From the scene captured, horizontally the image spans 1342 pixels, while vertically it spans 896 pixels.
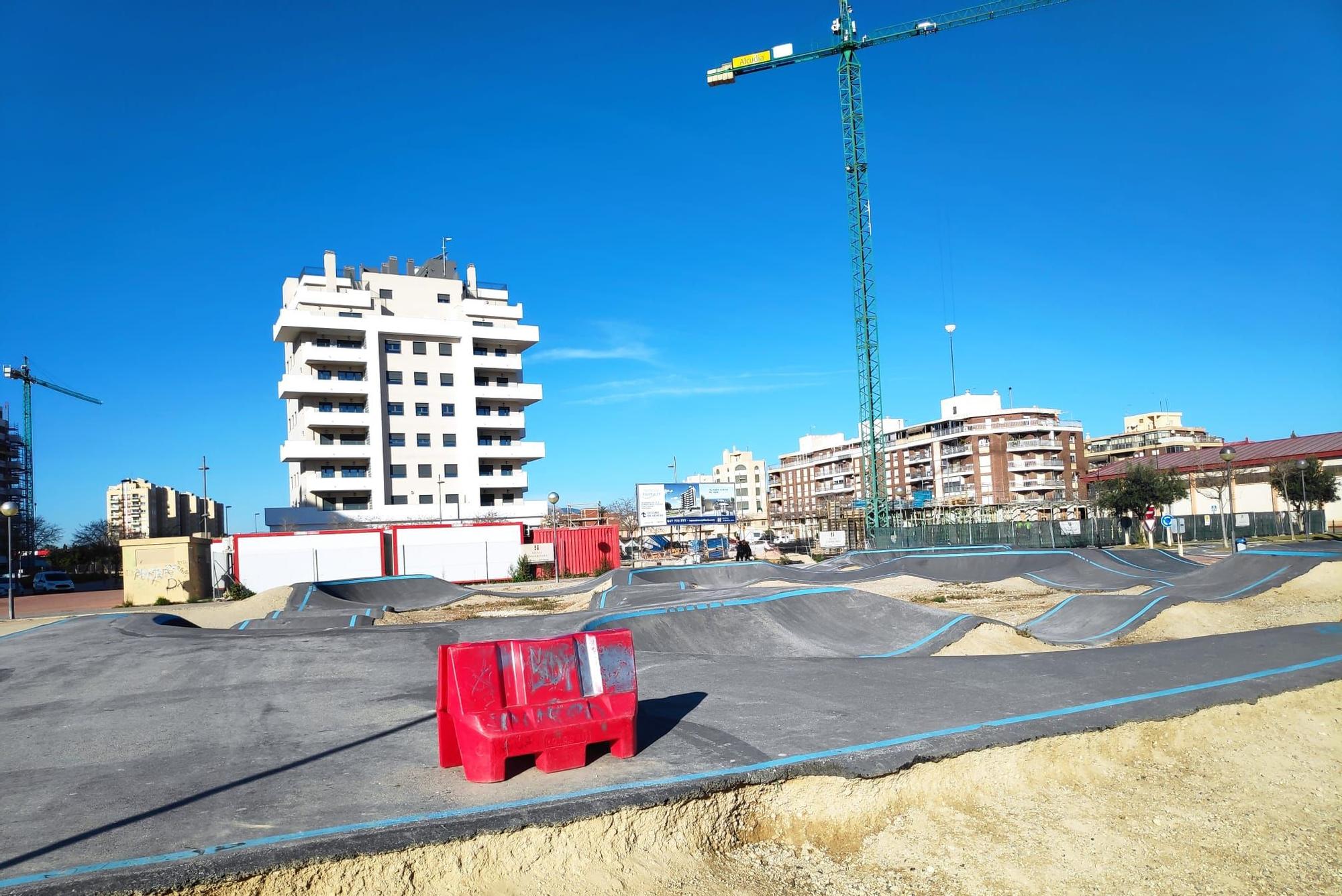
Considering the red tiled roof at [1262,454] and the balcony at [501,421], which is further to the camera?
the red tiled roof at [1262,454]

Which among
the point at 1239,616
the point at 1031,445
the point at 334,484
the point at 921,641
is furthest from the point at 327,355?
the point at 1031,445

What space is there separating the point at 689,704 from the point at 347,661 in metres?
5.29

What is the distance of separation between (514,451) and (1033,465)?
61.7 meters

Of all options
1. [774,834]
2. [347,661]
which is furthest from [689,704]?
[347,661]

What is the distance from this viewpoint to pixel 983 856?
5.25 m

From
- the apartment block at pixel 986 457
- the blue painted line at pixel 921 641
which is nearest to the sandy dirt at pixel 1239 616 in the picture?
the blue painted line at pixel 921 641

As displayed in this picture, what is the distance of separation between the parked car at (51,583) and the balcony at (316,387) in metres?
17.8

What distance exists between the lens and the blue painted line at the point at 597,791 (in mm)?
4375

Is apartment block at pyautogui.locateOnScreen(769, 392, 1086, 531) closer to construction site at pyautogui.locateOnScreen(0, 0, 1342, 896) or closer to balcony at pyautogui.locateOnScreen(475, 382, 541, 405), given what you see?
balcony at pyautogui.locateOnScreen(475, 382, 541, 405)

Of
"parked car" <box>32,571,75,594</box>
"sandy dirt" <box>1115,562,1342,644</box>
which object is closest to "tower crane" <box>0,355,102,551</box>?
"parked car" <box>32,571,75,594</box>

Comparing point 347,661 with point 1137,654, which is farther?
point 347,661

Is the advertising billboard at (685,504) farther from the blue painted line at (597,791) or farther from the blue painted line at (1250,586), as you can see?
the blue painted line at (597,791)

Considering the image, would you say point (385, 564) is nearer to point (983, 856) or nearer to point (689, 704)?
point (689, 704)

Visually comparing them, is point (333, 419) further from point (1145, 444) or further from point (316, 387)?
point (1145, 444)
